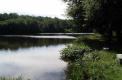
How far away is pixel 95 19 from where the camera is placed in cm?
4428

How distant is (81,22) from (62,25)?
100 meters

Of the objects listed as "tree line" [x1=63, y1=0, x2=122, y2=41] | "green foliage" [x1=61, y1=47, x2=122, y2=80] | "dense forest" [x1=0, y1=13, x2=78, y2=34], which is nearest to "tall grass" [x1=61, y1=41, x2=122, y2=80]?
"green foliage" [x1=61, y1=47, x2=122, y2=80]

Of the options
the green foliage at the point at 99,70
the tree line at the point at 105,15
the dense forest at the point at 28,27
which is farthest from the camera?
the dense forest at the point at 28,27

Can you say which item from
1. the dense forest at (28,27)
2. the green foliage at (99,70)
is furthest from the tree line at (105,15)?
the dense forest at (28,27)

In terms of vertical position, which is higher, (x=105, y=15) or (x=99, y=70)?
(x=105, y=15)

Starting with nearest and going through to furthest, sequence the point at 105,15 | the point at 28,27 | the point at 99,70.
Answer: the point at 99,70, the point at 105,15, the point at 28,27

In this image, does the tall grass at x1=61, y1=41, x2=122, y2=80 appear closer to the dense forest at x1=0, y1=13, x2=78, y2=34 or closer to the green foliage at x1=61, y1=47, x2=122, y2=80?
the green foliage at x1=61, y1=47, x2=122, y2=80

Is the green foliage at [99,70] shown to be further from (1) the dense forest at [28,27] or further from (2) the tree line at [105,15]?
(1) the dense forest at [28,27]

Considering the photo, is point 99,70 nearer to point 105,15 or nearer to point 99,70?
point 99,70

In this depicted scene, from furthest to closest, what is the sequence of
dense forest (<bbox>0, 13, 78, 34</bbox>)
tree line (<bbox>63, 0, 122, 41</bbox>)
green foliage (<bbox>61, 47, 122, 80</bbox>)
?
dense forest (<bbox>0, 13, 78, 34</bbox>), tree line (<bbox>63, 0, 122, 41</bbox>), green foliage (<bbox>61, 47, 122, 80</bbox>)

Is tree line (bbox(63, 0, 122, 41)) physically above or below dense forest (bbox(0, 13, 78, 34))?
above

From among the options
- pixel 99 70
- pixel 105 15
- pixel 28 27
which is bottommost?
pixel 28 27

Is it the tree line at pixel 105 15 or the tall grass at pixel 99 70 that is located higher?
the tree line at pixel 105 15

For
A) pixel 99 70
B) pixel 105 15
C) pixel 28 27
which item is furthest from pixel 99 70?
pixel 28 27
